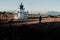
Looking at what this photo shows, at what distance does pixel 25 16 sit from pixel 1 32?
86.3 feet

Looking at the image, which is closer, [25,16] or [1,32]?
[1,32]

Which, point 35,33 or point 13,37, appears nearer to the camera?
point 13,37

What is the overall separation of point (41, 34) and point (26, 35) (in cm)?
103

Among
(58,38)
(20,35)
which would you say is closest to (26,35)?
A: (20,35)

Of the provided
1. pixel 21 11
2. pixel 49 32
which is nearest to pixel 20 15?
pixel 21 11

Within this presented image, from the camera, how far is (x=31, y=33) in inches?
436

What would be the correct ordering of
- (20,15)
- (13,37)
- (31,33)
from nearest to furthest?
(13,37), (31,33), (20,15)

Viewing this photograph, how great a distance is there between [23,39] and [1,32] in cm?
131

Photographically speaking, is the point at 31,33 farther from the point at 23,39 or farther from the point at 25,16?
the point at 25,16

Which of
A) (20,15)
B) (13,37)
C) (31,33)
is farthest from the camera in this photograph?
(20,15)

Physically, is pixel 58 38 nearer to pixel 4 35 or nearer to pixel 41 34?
pixel 41 34

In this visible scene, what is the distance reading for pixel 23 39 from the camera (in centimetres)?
1038

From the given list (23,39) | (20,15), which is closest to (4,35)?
(23,39)

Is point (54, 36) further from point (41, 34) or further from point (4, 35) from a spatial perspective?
point (4, 35)
